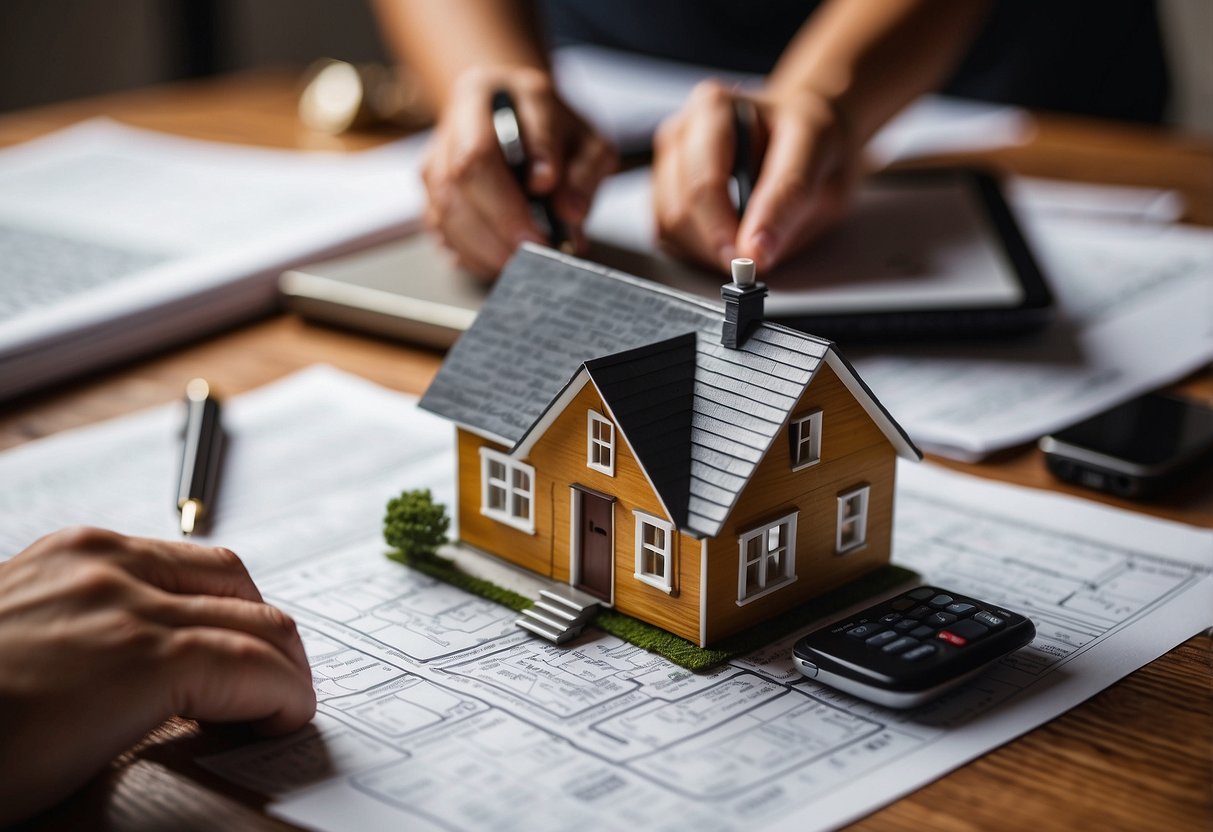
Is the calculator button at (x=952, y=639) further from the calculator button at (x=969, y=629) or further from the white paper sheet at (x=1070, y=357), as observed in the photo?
the white paper sheet at (x=1070, y=357)

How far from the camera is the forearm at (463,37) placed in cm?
172

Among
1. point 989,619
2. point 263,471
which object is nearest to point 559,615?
point 989,619

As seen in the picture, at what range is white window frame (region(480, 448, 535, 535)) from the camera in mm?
895

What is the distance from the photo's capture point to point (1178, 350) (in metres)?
1.31

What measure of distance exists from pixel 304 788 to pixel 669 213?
2.65ft

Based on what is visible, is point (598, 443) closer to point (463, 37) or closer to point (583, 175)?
point (583, 175)

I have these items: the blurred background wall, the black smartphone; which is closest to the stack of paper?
the black smartphone

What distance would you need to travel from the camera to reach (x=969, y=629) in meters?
0.77

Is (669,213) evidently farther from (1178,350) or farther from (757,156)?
(1178,350)

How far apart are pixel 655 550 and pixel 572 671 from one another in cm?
9

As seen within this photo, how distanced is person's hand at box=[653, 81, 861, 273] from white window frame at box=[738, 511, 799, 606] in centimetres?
48

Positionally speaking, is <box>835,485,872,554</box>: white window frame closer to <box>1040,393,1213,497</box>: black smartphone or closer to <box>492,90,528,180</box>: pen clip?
<box>1040,393,1213,497</box>: black smartphone

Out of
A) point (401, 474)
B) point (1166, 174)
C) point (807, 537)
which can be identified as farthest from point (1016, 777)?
point (1166, 174)

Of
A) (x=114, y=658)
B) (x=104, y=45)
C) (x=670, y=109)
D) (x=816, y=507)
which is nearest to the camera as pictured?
(x=114, y=658)
